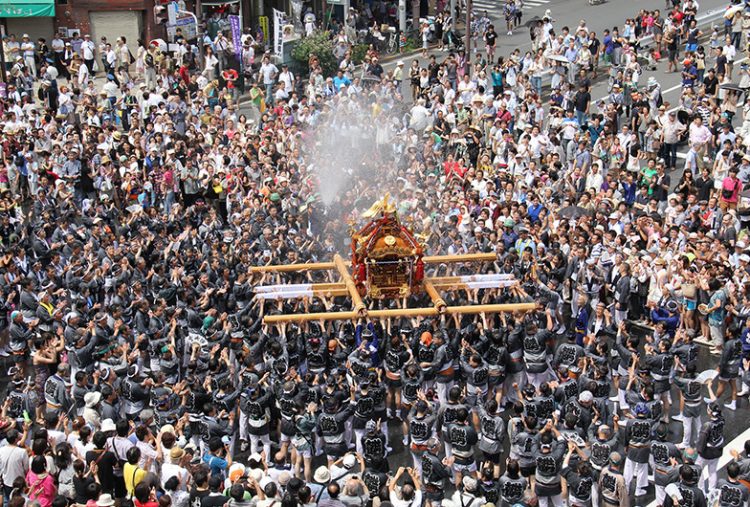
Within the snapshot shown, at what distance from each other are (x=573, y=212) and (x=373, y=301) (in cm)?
507

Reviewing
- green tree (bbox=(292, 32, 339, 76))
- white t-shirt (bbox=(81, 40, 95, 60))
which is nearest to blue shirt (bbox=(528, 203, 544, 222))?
green tree (bbox=(292, 32, 339, 76))

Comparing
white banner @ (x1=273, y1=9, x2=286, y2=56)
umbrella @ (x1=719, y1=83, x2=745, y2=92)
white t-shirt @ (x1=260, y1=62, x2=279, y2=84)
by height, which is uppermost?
white banner @ (x1=273, y1=9, x2=286, y2=56)

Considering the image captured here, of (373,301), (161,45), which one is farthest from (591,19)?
(373,301)

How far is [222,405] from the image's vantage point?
15180 millimetres

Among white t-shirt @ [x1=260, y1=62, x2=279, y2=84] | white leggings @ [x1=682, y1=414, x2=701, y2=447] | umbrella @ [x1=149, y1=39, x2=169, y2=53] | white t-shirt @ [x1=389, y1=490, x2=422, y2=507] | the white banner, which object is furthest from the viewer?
the white banner

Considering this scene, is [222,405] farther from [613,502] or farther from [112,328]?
[613,502]

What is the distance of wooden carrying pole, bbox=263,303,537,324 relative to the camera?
17078 millimetres

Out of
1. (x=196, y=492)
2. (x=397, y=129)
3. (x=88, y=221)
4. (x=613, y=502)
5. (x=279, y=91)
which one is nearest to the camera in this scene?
(x=196, y=492)

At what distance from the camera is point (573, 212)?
20828 mm

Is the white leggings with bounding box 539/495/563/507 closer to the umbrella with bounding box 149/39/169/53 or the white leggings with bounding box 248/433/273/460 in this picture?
the white leggings with bounding box 248/433/273/460

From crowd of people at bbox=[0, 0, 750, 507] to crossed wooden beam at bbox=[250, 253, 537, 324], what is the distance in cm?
20

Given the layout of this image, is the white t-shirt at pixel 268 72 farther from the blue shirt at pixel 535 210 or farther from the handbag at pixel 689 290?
the handbag at pixel 689 290

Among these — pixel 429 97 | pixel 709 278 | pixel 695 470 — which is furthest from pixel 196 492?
pixel 429 97

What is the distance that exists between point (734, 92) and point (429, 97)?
8040 mm
